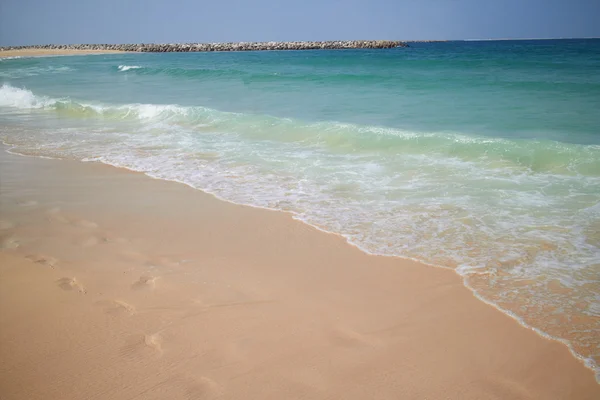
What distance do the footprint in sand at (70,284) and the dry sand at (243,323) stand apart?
16mm

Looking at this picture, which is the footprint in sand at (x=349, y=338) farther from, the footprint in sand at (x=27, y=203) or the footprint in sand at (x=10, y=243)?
the footprint in sand at (x=27, y=203)

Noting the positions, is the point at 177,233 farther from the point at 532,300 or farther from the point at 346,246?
the point at 532,300

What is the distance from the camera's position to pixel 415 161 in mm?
7531

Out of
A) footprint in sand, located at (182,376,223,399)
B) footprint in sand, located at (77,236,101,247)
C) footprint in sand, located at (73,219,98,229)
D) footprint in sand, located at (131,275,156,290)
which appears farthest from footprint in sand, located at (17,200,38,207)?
footprint in sand, located at (182,376,223,399)

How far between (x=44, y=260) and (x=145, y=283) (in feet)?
3.70

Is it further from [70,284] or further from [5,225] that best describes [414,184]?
[5,225]

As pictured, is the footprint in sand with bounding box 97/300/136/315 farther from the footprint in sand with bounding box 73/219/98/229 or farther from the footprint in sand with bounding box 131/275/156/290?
the footprint in sand with bounding box 73/219/98/229

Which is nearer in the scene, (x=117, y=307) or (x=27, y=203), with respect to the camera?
(x=117, y=307)

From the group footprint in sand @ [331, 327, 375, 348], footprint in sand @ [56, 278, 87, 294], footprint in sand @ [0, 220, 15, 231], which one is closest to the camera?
footprint in sand @ [331, 327, 375, 348]

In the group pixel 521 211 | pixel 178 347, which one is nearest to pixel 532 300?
pixel 521 211

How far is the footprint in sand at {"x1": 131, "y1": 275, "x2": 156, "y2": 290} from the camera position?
3373mm

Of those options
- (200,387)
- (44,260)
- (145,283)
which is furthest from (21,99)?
(200,387)

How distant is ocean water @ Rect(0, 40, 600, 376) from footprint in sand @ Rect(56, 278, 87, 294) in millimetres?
2414

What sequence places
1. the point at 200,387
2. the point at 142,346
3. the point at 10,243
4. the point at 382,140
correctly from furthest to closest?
the point at 382,140
the point at 10,243
the point at 142,346
the point at 200,387
